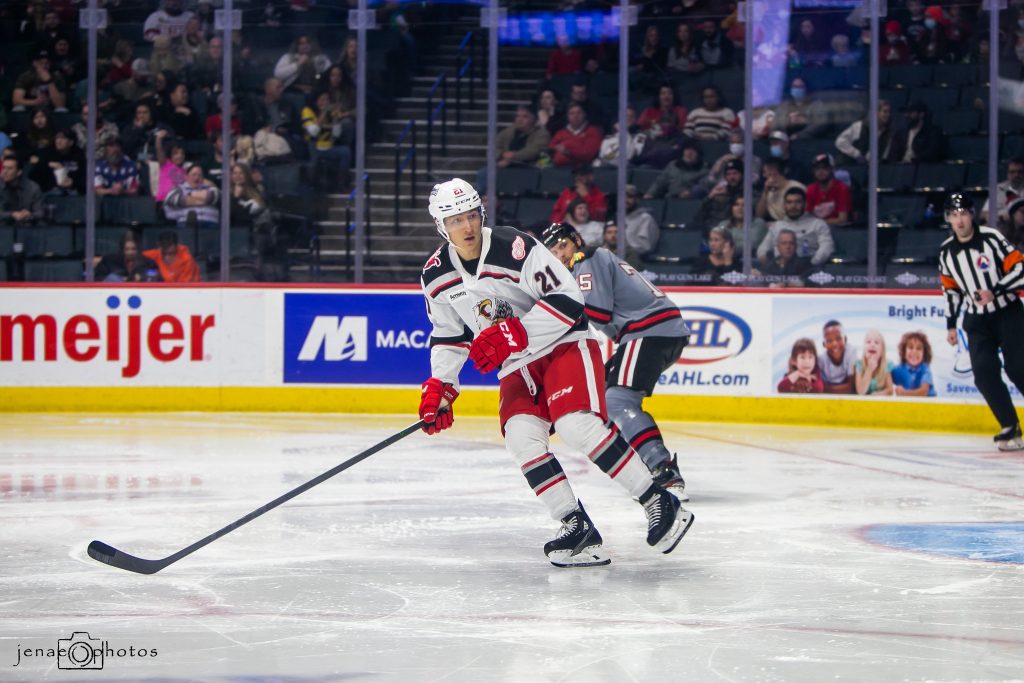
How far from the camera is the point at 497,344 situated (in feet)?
13.3

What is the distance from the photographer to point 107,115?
30.8 ft

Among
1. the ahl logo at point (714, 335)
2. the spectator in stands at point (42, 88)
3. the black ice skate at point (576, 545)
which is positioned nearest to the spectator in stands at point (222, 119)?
the spectator in stands at point (42, 88)

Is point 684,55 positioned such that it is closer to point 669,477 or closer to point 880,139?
point 880,139

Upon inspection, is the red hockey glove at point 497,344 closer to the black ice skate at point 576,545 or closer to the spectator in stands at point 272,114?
the black ice skate at point 576,545

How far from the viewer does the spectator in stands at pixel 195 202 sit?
9242 millimetres

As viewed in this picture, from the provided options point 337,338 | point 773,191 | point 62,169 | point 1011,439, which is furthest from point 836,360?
point 62,169

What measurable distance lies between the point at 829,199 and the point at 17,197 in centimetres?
533

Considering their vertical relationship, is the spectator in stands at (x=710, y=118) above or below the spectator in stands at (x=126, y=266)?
above

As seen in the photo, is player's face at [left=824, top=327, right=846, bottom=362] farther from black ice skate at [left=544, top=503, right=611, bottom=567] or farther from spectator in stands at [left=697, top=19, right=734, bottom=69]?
black ice skate at [left=544, top=503, right=611, bottom=567]

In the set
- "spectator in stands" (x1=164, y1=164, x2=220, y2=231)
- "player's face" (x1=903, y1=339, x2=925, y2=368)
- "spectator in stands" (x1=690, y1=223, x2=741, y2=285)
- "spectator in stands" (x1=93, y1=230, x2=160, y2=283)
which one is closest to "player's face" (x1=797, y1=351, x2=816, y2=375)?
"player's face" (x1=903, y1=339, x2=925, y2=368)

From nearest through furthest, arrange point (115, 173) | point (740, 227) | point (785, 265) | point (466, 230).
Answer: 1. point (466, 230)
2. point (785, 265)
3. point (740, 227)
4. point (115, 173)

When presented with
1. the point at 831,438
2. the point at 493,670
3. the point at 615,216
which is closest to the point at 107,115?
the point at 615,216

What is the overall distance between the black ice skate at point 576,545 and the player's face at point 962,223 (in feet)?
11.8
